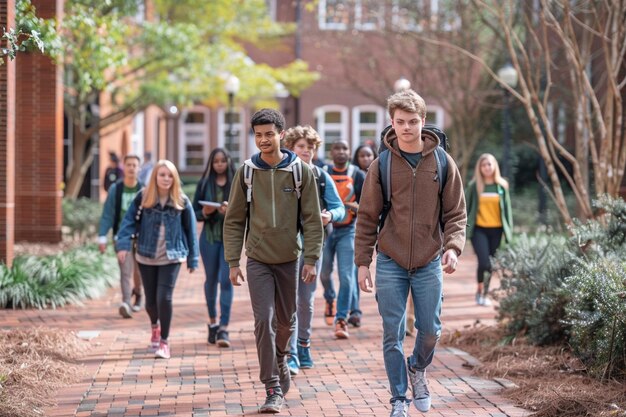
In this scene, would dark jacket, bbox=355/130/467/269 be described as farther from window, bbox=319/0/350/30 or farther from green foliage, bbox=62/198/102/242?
window, bbox=319/0/350/30

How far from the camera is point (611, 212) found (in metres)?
9.07

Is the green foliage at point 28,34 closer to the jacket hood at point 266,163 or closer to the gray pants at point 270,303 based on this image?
the jacket hood at point 266,163

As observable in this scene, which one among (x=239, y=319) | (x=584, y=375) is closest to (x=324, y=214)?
(x=584, y=375)

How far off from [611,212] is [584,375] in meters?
1.75

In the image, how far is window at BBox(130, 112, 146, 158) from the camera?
115 feet

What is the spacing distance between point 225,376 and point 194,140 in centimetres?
3506

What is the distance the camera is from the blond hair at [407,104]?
616 centimetres

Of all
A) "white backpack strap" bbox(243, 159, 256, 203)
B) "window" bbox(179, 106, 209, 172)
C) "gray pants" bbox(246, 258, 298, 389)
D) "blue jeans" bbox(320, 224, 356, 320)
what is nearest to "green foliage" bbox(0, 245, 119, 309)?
"blue jeans" bbox(320, 224, 356, 320)

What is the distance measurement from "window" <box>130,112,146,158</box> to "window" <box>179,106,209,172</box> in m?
5.35

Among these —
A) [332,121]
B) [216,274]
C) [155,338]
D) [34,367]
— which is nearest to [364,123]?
[332,121]

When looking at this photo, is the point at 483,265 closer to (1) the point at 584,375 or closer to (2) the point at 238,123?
(1) the point at 584,375

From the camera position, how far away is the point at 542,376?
8031mm

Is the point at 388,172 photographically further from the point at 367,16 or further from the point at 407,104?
the point at 367,16

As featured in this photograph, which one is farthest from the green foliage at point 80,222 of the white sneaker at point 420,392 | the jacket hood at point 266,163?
the white sneaker at point 420,392
